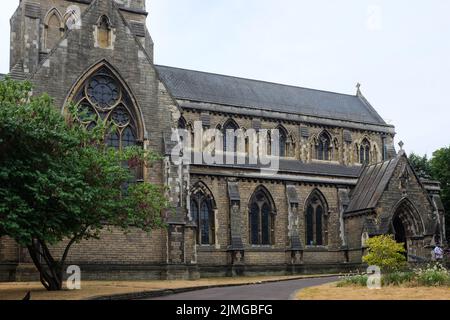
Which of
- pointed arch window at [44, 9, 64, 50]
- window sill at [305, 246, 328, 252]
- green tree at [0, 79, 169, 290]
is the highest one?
pointed arch window at [44, 9, 64, 50]

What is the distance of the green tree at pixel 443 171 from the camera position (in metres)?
58.9

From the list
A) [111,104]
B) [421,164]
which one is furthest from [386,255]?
[421,164]

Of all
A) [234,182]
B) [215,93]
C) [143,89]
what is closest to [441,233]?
[234,182]

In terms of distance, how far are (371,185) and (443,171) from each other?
19.8m

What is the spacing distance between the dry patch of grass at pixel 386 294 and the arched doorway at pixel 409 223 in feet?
71.2

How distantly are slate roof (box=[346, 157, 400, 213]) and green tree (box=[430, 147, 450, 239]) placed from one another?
14640mm

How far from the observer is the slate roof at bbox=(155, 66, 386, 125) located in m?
47.6

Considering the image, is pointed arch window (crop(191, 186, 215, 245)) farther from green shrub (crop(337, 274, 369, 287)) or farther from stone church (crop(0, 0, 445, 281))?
green shrub (crop(337, 274, 369, 287))

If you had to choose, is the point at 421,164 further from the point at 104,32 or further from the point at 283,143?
the point at 104,32

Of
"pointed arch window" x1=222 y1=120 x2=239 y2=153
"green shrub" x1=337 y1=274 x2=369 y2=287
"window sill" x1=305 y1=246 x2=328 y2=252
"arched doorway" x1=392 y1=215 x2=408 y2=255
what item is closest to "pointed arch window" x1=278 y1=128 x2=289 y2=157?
"pointed arch window" x1=222 y1=120 x2=239 y2=153

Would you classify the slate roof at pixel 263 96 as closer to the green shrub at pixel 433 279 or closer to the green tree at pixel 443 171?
the green tree at pixel 443 171

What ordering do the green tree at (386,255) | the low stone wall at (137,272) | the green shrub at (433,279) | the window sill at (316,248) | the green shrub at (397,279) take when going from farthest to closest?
1. the window sill at (316,248)
2. the green tree at (386,255)
3. the low stone wall at (137,272)
4. the green shrub at (397,279)
5. the green shrub at (433,279)

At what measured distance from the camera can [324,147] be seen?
51406mm

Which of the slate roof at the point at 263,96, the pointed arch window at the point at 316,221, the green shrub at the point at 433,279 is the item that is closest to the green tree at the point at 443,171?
the slate roof at the point at 263,96
